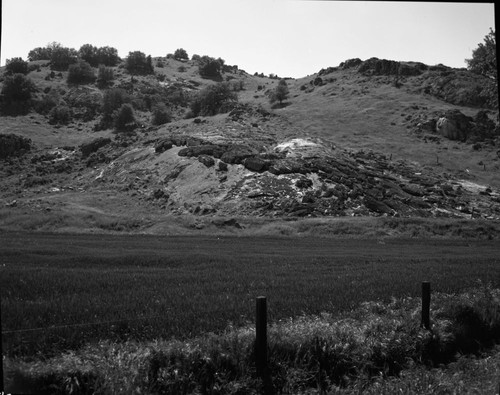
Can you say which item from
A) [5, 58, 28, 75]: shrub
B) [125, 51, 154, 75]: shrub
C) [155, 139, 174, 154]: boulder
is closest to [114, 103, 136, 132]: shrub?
[155, 139, 174, 154]: boulder

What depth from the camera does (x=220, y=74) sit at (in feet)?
595

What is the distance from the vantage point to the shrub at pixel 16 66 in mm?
141250

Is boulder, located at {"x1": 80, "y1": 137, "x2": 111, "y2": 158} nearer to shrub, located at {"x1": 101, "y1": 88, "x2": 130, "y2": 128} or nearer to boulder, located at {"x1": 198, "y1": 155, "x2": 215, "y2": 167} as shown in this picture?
shrub, located at {"x1": 101, "y1": 88, "x2": 130, "y2": 128}

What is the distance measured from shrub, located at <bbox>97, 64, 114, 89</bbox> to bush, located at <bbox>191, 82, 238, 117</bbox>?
41.7m

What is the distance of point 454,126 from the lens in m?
105

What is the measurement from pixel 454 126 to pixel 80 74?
10241 centimetres

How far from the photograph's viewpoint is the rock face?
93.3m

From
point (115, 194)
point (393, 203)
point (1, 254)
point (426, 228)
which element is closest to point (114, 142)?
point (115, 194)

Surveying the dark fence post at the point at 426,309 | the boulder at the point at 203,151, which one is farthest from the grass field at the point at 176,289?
the boulder at the point at 203,151

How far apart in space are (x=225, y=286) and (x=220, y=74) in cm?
17083

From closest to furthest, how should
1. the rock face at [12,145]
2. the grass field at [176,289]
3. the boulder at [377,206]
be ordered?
the grass field at [176,289], the boulder at [377,206], the rock face at [12,145]

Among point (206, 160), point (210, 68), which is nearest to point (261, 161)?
point (206, 160)

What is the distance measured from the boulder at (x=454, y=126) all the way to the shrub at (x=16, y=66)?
115 m

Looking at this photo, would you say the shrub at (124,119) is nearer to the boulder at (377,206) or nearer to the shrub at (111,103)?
the shrub at (111,103)
